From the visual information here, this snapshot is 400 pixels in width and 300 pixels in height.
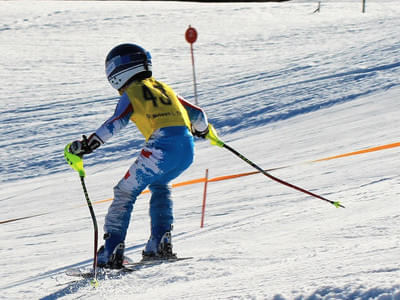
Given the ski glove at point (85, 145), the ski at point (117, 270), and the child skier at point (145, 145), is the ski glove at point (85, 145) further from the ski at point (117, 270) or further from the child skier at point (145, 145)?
the ski at point (117, 270)

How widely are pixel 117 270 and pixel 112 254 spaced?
0.11m

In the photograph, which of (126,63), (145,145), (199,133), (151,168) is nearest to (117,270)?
Result: (151,168)

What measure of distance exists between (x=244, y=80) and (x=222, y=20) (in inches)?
355

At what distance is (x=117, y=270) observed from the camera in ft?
12.5

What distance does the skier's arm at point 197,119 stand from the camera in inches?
166

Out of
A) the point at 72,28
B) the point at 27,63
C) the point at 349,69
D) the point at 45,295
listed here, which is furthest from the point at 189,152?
the point at 72,28

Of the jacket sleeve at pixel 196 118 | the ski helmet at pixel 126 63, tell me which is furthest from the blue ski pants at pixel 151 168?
the ski helmet at pixel 126 63

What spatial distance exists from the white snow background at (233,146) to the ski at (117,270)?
68mm

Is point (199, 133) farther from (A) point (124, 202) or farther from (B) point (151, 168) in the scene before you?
(A) point (124, 202)

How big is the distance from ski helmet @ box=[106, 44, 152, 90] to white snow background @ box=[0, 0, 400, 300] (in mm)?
1256

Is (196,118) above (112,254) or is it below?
above

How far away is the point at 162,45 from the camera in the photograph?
18656mm

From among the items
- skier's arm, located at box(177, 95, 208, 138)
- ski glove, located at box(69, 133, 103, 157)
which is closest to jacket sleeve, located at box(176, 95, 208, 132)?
skier's arm, located at box(177, 95, 208, 138)

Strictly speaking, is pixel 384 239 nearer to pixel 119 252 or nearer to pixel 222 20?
pixel 119 252
